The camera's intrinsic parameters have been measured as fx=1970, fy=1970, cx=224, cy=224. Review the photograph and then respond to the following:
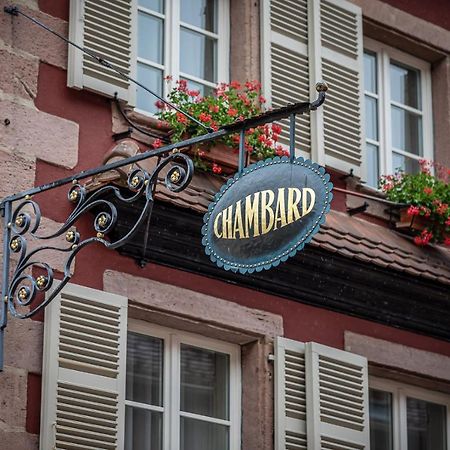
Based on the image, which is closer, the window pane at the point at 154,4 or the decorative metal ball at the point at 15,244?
the decorative metal ball at the point at 15,244

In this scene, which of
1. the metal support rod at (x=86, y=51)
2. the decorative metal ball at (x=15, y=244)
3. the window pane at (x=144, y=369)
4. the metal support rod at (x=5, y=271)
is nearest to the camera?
the decorative metal ball at (x=15, y=244)

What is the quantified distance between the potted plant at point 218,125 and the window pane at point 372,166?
1642mm

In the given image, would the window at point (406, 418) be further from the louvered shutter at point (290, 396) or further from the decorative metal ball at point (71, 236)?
the decorative metal ball at point (71, 236)

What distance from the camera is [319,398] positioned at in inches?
515

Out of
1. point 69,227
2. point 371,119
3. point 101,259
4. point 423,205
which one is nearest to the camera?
point 69,227

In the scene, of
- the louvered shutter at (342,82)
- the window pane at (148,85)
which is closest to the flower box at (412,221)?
the louvered shutter at (342,82)

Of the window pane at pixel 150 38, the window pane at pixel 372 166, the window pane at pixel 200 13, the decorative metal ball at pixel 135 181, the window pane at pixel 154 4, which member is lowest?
the decorative metal ball at pixel 135 181

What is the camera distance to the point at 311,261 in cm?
1317

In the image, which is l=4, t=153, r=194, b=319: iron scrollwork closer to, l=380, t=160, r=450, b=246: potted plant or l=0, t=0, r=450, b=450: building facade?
l=0, t=0, r=450, b=450: building facade

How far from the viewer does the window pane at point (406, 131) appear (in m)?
15.2

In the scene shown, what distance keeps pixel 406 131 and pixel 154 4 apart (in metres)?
2.59

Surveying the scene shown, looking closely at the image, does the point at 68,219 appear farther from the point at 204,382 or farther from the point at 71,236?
the point at 204,382


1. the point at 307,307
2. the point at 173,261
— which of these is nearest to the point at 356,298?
the point at 307,307

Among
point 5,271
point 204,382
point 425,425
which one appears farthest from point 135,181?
point 425,425
